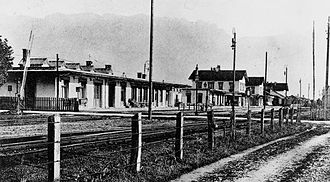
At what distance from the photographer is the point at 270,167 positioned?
29.9 feet

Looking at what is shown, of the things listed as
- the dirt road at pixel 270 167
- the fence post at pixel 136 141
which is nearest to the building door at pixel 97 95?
the dirt road at pixel 270 167

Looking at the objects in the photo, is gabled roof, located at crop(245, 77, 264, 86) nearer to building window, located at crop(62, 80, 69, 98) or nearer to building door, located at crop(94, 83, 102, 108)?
building door, located at crop(94, 83, 102, 108)

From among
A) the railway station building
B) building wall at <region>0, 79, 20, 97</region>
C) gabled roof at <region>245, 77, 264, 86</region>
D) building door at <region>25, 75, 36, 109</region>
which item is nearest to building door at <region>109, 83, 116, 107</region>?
the railway station building

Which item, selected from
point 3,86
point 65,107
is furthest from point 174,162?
point 3,86

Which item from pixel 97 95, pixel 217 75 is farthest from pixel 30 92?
pixel 217 75

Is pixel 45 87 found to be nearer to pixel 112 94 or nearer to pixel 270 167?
pixel 112 94

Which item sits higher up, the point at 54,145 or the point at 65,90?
the point at 65,90

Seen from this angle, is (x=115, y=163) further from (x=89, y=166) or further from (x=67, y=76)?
(x=67, y=76)

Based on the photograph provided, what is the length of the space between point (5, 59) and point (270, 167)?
28987mm

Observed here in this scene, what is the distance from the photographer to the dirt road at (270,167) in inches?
309

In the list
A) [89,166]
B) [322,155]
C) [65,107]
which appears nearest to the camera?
[89,166]

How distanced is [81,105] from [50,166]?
31.3 meters

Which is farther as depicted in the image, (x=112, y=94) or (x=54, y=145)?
(x=112, y=94)

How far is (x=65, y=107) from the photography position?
3444 cm
